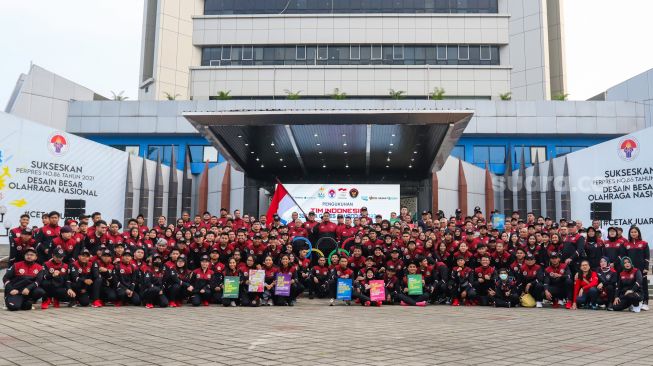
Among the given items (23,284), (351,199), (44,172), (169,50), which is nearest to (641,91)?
(351,199)

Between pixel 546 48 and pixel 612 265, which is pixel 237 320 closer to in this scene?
pixel 612 265

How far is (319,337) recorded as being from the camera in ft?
22.1

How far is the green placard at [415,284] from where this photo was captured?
38.7 feet

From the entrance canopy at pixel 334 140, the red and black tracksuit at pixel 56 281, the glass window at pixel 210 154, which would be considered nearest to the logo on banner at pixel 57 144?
the entrance canopy at pixel 334 140

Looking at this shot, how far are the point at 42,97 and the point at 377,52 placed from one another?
87.3 ft

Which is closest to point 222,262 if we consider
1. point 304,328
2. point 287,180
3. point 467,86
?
point 304,328

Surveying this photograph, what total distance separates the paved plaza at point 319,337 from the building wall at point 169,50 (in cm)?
3572

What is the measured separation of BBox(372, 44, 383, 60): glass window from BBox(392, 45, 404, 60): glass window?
1.10 metres

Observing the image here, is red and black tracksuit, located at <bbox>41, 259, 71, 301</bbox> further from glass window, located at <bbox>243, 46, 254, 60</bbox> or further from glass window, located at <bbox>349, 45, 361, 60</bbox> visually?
glass window, located at <bbox>349, 45, 361, 60</bbox>

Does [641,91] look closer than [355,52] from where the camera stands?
Yes

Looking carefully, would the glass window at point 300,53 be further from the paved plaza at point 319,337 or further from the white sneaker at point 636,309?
the white sneaker at point 636,309

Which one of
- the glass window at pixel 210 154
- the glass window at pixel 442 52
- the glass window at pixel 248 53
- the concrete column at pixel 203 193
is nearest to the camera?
the concrete column at pixel 203 193

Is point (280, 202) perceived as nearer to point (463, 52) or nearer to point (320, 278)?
point (320, 278)

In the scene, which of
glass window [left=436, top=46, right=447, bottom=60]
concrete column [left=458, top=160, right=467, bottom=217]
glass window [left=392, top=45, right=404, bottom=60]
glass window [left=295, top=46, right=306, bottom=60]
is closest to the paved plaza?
concrete column [left=458, top=160, right=467, bottom=217]
